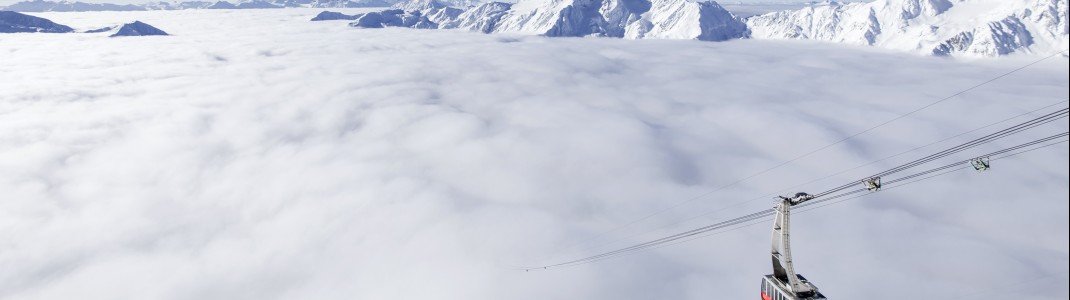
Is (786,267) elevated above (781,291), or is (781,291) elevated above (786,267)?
(786,267)

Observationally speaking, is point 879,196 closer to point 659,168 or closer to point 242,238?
point 659,168

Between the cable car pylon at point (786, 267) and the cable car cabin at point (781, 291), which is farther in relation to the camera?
the cable car cabin at point (781, 291)

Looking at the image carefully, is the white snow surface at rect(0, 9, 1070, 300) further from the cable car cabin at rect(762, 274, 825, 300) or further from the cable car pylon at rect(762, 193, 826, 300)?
the cable car pylon at rect(762, 193, 826, 300)

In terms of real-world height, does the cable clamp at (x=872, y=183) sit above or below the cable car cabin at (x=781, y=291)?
above

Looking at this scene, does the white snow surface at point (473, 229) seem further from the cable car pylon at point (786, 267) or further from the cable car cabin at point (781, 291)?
the cable car pylon at point (786, 267)

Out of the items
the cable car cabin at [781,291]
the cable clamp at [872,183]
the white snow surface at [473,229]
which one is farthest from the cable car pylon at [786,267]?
the white snow surface at [473,229]

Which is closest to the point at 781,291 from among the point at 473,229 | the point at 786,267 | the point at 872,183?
the point at 786,267

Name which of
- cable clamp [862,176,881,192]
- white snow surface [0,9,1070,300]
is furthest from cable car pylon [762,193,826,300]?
white snow surface [0,9,1070,300]

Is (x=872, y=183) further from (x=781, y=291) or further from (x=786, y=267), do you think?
(x=781, y=291)
